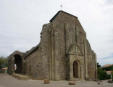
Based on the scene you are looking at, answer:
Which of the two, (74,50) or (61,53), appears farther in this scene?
(74,50)

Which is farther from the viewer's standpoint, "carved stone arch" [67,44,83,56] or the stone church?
"carved stone arch" [67,44,83,56]

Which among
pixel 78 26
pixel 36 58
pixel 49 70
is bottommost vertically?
pixel 49 70

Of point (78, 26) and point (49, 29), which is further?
point (78, 26)

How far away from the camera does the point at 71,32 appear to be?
26766mm

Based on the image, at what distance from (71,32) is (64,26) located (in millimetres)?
1736

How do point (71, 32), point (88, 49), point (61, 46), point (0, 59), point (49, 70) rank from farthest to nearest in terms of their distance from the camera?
1. point (0, 59)
2. point (88, 49)
3. point (71, 32)
4. point (61, 46)
5. point (49, 70)

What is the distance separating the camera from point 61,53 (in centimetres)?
2483

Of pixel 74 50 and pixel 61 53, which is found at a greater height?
pixel 74 50

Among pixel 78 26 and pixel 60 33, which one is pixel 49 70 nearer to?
pixel 60 33

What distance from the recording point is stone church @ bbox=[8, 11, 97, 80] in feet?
77.6

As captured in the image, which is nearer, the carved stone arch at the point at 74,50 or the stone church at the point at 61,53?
the stone church at the point at 61,53

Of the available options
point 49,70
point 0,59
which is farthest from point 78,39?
point 0,59

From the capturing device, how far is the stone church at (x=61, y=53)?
931 inches

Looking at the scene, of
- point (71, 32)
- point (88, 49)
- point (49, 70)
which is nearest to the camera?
point (49, 70)
